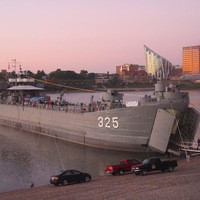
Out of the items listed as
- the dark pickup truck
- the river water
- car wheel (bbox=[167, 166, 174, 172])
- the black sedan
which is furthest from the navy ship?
the black sedan

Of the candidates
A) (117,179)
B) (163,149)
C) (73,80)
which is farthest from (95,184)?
(73,80)

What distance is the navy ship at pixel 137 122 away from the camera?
23.9 m

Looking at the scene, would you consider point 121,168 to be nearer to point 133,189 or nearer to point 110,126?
point 133,189

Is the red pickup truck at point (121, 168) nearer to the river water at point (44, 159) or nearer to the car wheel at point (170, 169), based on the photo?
the car wheel at point (170, 169)

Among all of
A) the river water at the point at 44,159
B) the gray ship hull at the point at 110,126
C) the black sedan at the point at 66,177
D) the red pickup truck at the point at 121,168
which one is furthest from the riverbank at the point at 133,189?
the gray ship hull at the point at 110,126

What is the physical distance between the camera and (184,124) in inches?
1008

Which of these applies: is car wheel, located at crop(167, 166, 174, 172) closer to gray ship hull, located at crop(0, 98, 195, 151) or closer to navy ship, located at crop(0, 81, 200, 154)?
navy ship, located at crop(0, 81, 200, 154)

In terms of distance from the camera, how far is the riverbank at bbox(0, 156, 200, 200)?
1330 cm

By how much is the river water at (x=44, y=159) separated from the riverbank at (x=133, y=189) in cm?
463

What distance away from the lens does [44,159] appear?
26.3 metres

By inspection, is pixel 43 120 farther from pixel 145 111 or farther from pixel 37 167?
Answer: pixel 145 111

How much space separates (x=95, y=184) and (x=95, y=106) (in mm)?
13617

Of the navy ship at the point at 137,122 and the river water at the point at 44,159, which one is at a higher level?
the navy ship at the point at 137,122

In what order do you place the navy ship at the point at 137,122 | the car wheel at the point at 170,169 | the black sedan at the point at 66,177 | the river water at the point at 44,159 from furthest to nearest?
the navy ship at the point at 137,122
the river water at the point at 44,159
the car wheel at the point at 170,169
the black sedan at the point at 66,177
